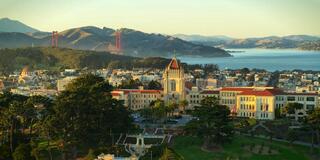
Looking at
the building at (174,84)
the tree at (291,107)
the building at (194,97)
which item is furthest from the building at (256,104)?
the building at (174,84)

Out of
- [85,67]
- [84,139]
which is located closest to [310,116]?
[84,139]

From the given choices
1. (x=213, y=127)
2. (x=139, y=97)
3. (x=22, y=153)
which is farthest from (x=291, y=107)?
(x=22, y=153)

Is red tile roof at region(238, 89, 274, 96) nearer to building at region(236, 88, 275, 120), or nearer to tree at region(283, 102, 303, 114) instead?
building at region(236, 88, 275, 120)

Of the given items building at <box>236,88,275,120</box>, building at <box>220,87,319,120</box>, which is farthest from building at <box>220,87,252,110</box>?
building at <box>236,88,275,120</box>

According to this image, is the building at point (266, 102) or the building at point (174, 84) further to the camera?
the building at point (174, 84)

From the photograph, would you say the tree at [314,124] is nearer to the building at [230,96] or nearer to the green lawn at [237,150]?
the green lawn at [237,150]

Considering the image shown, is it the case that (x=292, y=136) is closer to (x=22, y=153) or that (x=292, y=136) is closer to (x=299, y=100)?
(x=299, y=100)
